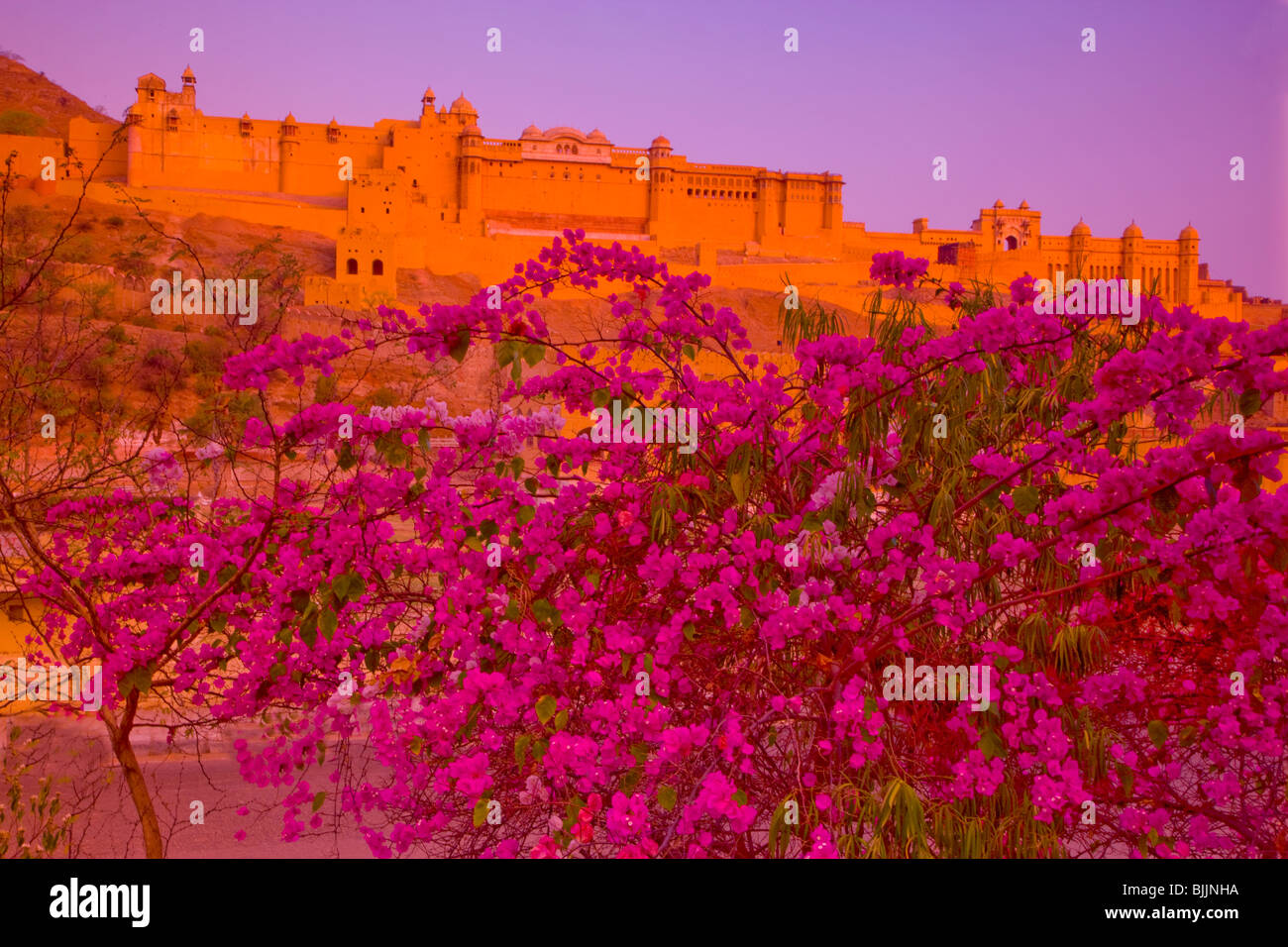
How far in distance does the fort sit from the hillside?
4.88 metres

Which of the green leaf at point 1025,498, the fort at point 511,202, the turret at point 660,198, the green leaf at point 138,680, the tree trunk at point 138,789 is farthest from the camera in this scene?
the turret at point 660,198

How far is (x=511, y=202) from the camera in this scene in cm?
4041

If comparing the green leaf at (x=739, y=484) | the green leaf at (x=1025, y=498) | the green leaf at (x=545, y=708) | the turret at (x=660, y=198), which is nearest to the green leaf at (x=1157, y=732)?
the green leaf at (x=1025, y=498)

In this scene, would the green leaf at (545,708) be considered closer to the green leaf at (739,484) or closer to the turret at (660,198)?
the green leaf at (739,484)

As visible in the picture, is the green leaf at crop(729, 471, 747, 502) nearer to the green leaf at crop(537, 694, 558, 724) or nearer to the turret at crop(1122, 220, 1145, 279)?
the green leaf at crop(537, 694, 558, 724)

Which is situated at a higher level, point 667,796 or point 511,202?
point 511,202

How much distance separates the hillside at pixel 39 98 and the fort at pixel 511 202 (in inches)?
192

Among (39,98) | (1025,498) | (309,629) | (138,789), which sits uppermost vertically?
(39,98)

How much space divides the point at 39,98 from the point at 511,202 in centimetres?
2182

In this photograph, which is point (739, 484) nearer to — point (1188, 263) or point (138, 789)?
point (138, 789)

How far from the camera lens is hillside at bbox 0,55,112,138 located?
41.5 metres

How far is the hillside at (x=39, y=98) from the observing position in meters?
41.5

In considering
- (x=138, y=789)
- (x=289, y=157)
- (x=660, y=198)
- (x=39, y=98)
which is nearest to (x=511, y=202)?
(x=660, y=198)

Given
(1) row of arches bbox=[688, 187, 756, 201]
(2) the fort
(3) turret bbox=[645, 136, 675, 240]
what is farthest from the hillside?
(1) row of arches bbox=[688, 187, 756, 201]
